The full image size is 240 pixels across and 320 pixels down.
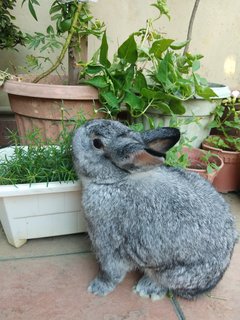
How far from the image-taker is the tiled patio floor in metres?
1.27

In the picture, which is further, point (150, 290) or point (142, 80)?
point (142, 80)

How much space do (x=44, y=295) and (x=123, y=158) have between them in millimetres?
683

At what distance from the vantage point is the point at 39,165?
1.59 metres

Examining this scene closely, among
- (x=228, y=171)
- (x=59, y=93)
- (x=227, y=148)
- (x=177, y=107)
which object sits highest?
(x=59, y=93)

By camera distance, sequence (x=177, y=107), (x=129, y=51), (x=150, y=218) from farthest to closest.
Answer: (x=177, y=107) < (x=129, y=51) < (x=150, y=218)

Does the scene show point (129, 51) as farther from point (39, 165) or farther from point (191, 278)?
point (191, 278)

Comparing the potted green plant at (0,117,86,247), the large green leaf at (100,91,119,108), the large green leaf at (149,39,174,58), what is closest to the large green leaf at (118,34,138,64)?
the large green leaf at (149,39,174,58)

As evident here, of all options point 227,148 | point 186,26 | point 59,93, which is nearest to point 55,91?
point 59,93

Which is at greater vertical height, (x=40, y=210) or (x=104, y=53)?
(x=104, y=53)

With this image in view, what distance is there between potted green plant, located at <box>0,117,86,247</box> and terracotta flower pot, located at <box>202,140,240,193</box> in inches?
41.3

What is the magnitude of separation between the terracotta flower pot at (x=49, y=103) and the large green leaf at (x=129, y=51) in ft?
0.82

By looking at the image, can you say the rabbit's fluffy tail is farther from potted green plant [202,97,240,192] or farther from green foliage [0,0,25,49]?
green foliage [0,0,25,49]

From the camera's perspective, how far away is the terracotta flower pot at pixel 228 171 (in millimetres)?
2242

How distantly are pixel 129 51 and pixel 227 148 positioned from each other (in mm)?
1053
